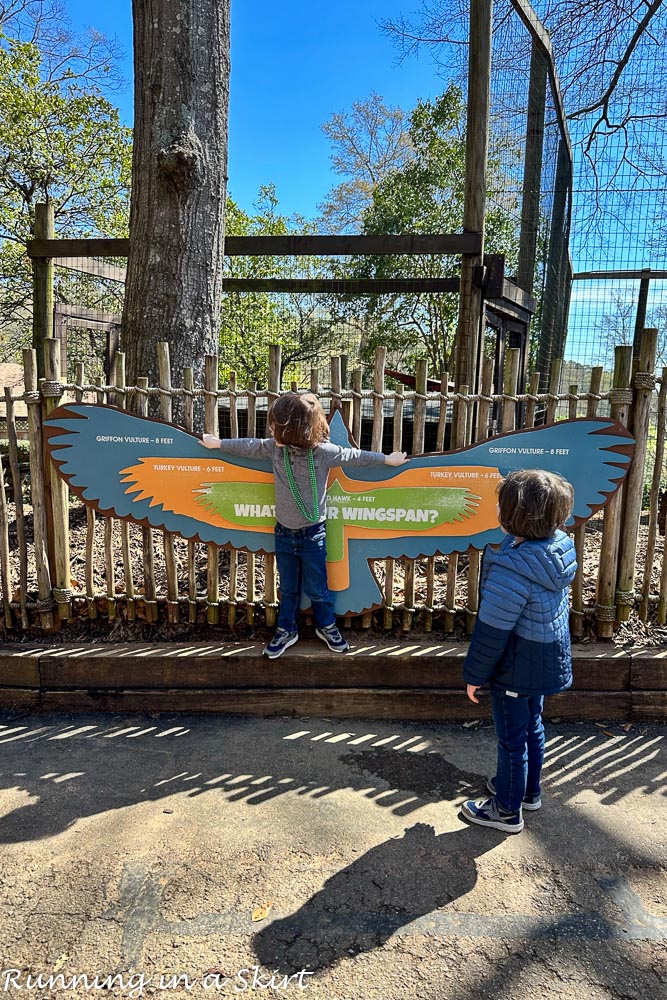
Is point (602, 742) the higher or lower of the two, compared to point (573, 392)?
lower

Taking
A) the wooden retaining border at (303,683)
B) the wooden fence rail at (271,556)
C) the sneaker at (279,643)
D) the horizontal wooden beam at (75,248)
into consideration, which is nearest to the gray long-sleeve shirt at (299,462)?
the wooden fence rail at (271,556)

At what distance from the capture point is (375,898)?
7.82 ft

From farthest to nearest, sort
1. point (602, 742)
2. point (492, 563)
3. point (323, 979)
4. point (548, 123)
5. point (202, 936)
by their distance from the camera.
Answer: point (548, 123) < point (602, 742) < point (492, 563) < point (202, 936) < point (323, 979)

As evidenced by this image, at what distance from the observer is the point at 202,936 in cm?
220

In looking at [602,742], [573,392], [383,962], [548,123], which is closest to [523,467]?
[573,392]

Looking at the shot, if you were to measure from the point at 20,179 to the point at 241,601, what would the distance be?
9690 mm

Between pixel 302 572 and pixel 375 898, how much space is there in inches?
66.1

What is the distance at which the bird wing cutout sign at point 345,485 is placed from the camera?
3.67 metres

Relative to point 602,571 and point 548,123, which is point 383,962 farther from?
point 548,123

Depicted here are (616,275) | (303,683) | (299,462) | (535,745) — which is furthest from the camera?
(616,275)

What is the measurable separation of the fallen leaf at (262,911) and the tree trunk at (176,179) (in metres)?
3.30

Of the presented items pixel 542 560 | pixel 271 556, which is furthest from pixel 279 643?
pixel 542 560

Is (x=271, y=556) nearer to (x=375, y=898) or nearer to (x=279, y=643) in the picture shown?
(x=279, y=643)

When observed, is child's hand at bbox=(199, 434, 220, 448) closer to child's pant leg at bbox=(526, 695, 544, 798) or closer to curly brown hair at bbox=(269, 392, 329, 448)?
curly brown hair at bbox=(269, 392, 329, 448)
